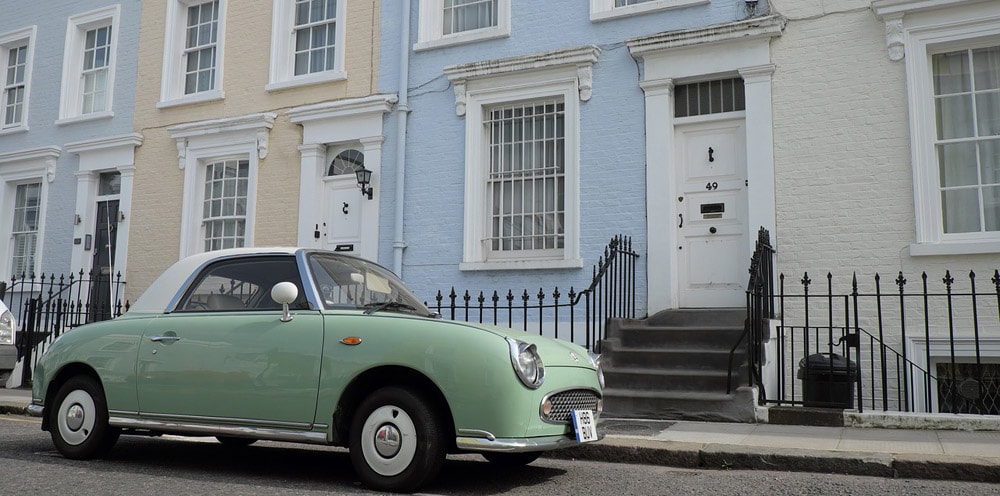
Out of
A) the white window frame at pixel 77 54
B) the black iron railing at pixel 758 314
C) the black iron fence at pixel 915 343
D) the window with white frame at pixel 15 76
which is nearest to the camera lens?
the black iron railing at pixel 758 314

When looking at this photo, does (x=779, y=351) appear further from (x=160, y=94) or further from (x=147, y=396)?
(x=160, y=94)

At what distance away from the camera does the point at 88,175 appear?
1511 centimetres

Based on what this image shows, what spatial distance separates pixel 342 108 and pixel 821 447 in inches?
343

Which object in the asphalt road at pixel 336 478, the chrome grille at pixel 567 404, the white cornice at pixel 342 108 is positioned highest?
the white cornice at pixel 342 108

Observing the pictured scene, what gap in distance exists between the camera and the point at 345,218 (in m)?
12.7

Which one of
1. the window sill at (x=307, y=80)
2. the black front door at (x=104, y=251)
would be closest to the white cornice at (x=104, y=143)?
the black front door at (x=104, y=251)

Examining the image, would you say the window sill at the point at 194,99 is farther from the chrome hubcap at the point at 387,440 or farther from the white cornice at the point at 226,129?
the chrome hubcap at the point at 387,440

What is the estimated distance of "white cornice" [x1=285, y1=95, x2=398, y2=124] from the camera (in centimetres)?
A: 1230

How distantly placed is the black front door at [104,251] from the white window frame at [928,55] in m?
11.8

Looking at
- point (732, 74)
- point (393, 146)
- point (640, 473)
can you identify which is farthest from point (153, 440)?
point (732, 74)

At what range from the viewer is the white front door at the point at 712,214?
32.9 ft

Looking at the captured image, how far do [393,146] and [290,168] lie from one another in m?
1.88

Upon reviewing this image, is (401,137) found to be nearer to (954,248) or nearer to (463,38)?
(463,38)

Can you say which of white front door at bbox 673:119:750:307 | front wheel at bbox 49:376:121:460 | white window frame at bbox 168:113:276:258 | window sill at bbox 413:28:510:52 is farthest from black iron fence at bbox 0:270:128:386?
white front door at bbox 673:119:750:307
